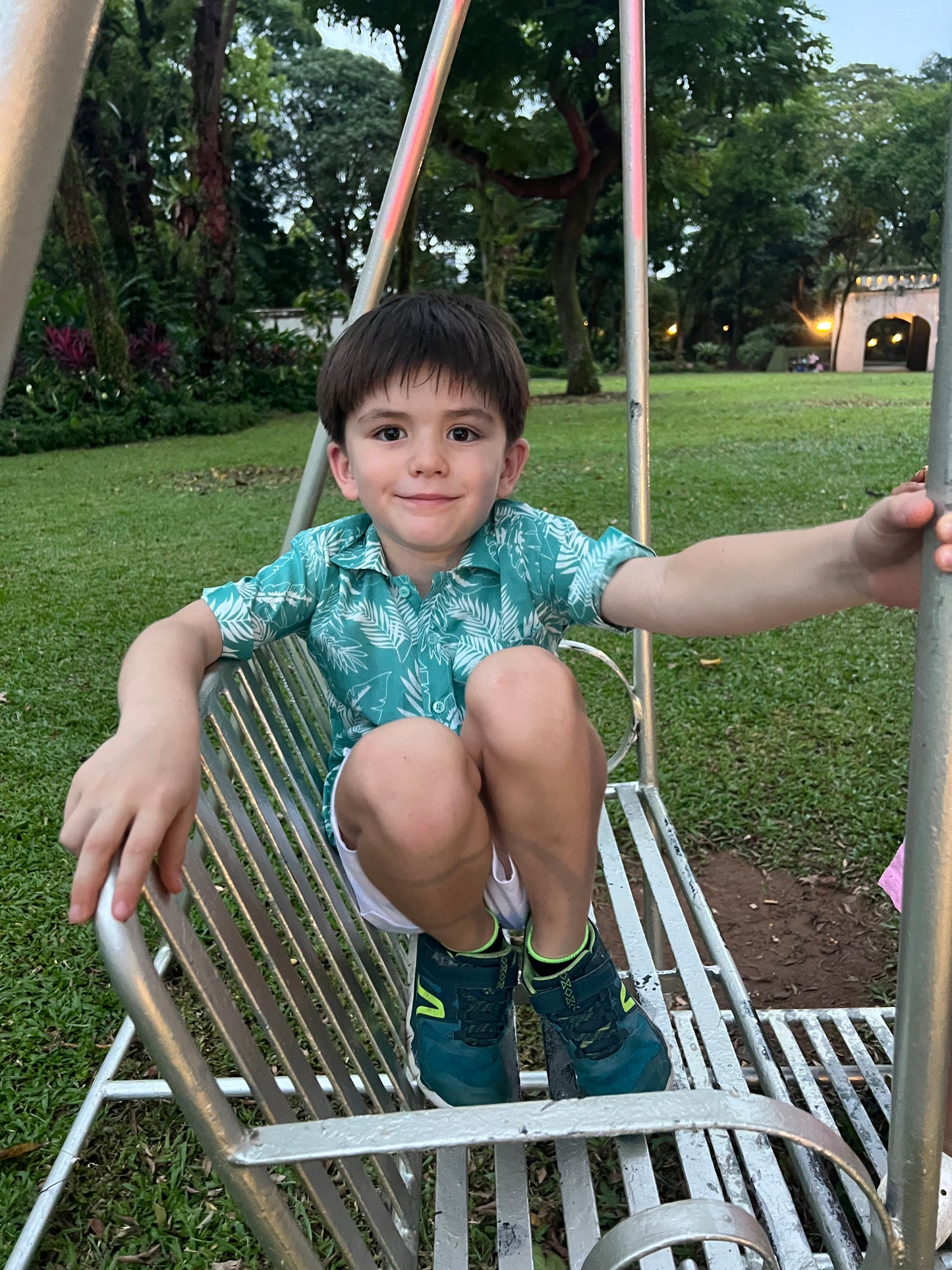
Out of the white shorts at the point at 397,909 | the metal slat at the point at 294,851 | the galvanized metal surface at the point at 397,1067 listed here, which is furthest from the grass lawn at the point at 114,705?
the white shorts at the point at 397,909

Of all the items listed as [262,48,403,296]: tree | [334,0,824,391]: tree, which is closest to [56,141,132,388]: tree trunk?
[334,0,824,391]: tree

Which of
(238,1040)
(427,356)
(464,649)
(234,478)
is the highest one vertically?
(427,356)

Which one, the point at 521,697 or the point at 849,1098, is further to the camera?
the point at 849,1098

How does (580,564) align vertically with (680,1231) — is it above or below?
above

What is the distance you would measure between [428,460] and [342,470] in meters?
0.24

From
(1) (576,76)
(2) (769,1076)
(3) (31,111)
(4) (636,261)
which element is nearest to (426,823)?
(2) (769,1076)

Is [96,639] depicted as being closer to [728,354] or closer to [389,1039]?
[389,1039]

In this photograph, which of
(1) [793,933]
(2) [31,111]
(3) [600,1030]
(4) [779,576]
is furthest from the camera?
(1) [793,933]

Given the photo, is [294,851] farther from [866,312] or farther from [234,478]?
[866,312]

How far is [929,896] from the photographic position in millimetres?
595

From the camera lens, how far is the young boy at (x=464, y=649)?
3.20 ft

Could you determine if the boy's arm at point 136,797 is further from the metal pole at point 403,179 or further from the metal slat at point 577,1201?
the metal pole at point 403,179

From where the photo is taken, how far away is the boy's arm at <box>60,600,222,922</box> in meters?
0.66

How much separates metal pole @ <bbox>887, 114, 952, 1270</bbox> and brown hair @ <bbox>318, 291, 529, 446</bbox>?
0.70 metres
